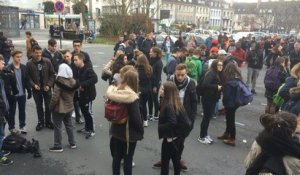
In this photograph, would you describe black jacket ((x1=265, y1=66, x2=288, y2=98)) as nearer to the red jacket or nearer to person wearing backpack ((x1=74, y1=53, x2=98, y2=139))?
the red jacket

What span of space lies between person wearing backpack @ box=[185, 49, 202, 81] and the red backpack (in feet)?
13.9

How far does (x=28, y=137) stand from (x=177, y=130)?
144 inches

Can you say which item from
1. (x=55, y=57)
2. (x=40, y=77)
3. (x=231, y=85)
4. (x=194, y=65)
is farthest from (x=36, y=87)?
(x=231, y=85)

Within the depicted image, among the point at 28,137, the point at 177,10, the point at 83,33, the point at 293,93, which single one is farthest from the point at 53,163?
the point at 177,10

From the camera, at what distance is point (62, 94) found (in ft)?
18.1

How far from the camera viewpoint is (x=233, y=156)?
604 centimetres

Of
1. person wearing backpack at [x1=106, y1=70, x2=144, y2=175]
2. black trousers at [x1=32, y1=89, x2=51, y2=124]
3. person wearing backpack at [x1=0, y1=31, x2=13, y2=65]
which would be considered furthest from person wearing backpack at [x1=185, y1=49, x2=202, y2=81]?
person wearing backpack at [x1=0, y1=31, x2=13, y2=65]

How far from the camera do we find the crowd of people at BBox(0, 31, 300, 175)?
331 centimetres

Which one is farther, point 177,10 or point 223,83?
point 177,10

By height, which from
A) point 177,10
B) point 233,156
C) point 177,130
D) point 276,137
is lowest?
point 233,156

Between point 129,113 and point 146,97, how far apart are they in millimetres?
3078

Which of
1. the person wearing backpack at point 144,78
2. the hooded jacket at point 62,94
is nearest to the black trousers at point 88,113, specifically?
the hooded jacket at point 62,94

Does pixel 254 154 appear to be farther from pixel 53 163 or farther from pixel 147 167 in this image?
pixel 53 163

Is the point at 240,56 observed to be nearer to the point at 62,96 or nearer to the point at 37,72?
the point at 37,72
